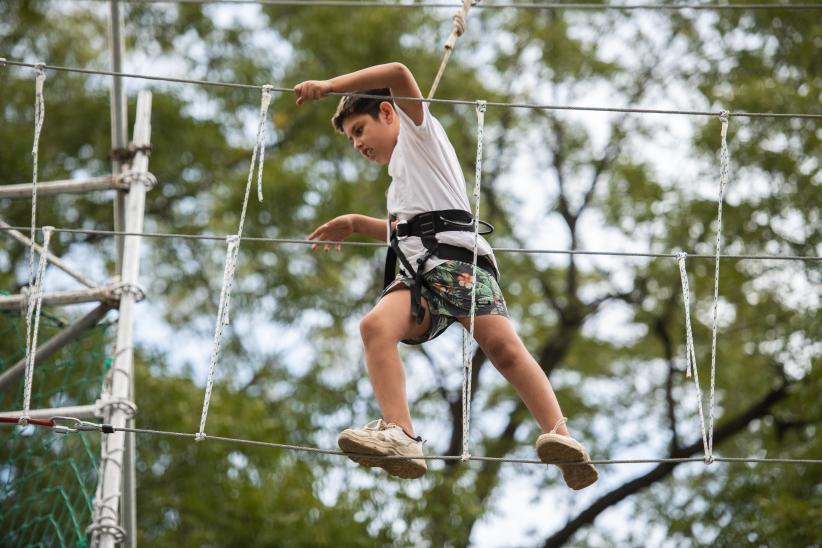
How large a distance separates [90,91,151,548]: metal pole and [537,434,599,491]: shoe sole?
1832 mm

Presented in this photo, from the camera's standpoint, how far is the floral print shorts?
3.69 m

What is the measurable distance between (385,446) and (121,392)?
5.61 ft

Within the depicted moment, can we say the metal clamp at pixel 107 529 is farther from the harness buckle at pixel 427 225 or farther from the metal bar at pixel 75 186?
the harness buckle at pixel 427 225

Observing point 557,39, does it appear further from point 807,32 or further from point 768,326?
point 768,326

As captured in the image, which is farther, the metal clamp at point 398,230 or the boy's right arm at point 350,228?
the boy's right arm at point 350,228

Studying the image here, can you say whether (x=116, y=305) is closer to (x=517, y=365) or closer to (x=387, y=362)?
(x=387, y=362)

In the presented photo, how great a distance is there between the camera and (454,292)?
12.1 ft

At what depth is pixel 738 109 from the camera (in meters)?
9.20

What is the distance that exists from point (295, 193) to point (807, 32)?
3.99 metres

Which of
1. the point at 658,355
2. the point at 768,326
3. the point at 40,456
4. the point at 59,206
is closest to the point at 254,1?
the point at 40,456

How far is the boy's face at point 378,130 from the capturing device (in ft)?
12.9

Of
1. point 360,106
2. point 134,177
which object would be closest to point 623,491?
point 134,177

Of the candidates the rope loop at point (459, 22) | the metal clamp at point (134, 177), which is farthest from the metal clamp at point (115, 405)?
the rope loop at point (459, 22)

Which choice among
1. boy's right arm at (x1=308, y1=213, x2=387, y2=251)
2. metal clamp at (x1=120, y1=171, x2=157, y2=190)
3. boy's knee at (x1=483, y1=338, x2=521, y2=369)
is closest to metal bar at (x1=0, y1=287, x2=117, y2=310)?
metal clamp at (x1=120, y1=171, x2=157, y2=190)
